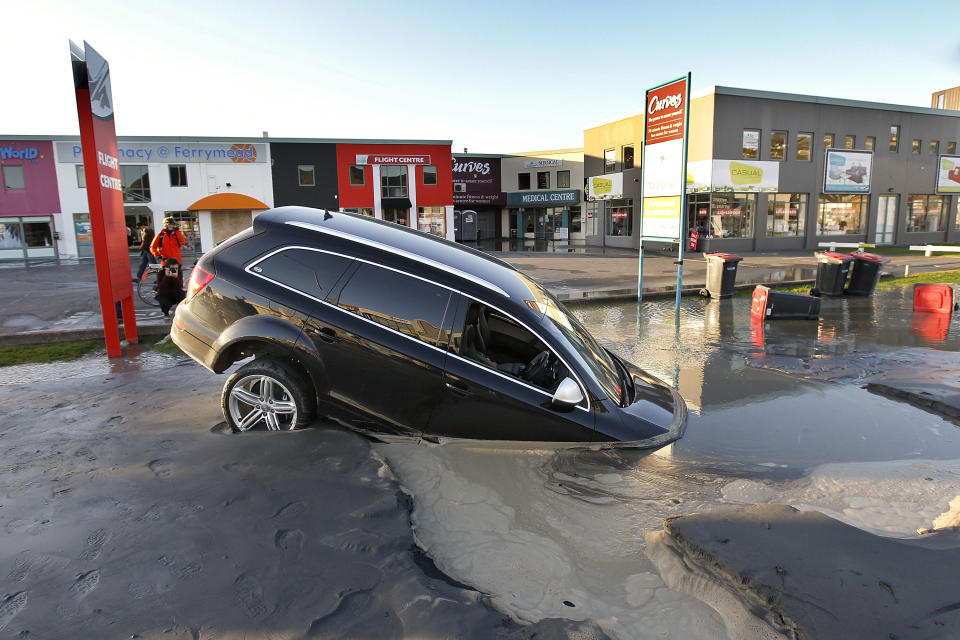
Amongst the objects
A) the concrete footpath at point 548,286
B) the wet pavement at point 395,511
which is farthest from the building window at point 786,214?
the wet pavement at point 395,511

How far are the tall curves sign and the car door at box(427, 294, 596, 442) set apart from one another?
5.22m

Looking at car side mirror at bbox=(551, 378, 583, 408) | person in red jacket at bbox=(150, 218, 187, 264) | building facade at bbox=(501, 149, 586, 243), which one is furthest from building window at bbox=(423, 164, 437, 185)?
car side mirror at bbox=(551, 378, 583, 408)

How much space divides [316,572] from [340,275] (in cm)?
229

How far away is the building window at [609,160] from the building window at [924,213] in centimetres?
1732

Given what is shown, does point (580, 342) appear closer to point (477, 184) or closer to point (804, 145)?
point (804, 145)

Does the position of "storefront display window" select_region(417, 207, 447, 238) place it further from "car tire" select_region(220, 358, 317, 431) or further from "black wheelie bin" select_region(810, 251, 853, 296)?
"car tire" select_region(220, 358, 317, 431)

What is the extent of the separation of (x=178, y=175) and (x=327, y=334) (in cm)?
3552

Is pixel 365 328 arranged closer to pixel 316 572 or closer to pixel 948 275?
pixel 316 572

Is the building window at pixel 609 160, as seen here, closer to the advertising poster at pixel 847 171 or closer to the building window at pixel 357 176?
the advertising poster at pixel 847 171

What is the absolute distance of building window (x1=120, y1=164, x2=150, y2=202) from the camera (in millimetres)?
33500

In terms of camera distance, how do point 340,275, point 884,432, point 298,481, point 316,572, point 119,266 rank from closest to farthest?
point 316,572
point 298,481
point 340,275
point 884,432
point 119,266

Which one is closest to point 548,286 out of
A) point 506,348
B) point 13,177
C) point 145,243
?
point 145,243

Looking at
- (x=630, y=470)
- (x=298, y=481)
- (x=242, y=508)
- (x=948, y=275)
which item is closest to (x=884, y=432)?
(x=630, y=470)

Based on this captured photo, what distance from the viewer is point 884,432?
5.06 metres
